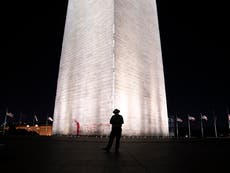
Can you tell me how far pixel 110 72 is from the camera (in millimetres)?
20359

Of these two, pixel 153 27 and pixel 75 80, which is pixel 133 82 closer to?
pixel 75 80

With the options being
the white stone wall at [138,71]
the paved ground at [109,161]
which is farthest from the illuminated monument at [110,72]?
the paved ground at [109,161]

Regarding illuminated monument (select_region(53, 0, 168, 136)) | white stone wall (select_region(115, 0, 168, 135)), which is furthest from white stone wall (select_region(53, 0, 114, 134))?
white stone wall (select_region(115, 0, 168, 135))

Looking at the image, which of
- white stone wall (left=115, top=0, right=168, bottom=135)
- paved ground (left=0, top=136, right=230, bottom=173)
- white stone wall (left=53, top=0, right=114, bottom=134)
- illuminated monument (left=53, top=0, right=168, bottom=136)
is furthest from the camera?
white stone wall (left=115, top=0, right=168, bottom=135)

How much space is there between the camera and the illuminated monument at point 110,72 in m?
20.4

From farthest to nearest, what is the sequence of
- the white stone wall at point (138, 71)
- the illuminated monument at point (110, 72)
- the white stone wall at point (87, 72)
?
the white stone wall at point (138, 71)
the white stone wall at point (87, 72)
the illuminated monument at point (110, 72)

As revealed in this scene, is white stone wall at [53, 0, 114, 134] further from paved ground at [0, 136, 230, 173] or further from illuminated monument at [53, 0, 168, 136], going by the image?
paved ground at [0, 136, 230, 173]

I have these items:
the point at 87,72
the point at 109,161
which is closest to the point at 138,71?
the point at 87,72

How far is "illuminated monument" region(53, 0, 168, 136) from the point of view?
66.9 ft

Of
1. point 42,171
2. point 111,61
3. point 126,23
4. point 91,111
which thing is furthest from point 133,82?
point 42,171

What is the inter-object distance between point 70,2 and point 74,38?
7.73 m

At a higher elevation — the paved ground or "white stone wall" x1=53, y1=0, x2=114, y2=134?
"white stone wall" x1=53, y1=0, x2=114, y2=134

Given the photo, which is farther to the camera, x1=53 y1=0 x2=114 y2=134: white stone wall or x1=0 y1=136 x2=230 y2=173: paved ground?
x1=53 y1=0 x2=114 y2=134: white stone wall

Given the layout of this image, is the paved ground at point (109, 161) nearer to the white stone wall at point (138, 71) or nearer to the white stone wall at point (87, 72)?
the white stone wall at point (87, 72)
